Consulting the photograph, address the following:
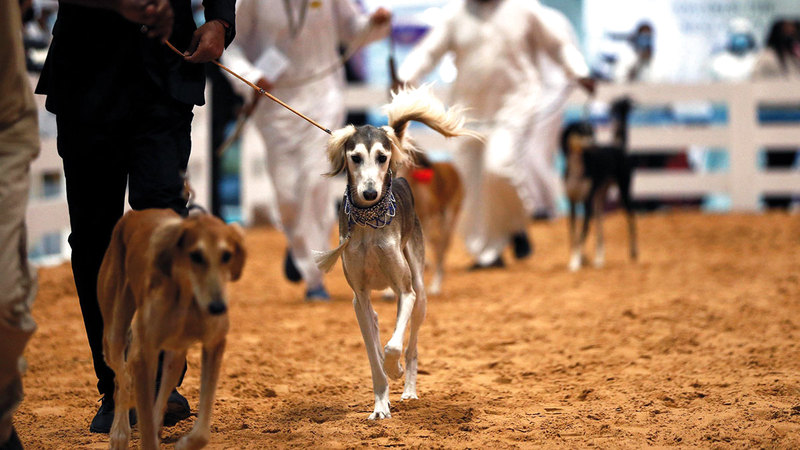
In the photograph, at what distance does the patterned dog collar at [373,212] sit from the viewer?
3.45 metres

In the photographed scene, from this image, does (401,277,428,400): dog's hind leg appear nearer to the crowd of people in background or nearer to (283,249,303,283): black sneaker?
the crowd of people in background

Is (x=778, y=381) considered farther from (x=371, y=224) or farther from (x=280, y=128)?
(x=280, y=128)

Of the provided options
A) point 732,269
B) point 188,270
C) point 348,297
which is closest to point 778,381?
point 188,270

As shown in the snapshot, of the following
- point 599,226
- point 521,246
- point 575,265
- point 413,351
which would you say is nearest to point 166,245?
point 413,351

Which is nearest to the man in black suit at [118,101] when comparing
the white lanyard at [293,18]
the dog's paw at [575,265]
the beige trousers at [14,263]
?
the beige trousers at [14,263]

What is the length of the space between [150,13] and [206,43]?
496 mm

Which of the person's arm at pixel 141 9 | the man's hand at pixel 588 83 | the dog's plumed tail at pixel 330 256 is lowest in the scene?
the dog's plumed tail at pixel 330 256

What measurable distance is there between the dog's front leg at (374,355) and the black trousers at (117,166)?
0.77 m

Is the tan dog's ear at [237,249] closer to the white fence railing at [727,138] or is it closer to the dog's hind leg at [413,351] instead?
the dog's hind leg at [413,351]

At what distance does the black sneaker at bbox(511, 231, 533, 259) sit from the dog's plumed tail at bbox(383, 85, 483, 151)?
17.8 ft

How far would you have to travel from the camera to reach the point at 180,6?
131 inches

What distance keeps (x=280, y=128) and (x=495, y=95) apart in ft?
7.12

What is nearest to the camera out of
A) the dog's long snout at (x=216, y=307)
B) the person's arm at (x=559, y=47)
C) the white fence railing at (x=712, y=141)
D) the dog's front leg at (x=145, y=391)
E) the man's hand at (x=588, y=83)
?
the dog's long snout at (x=216, y=307)

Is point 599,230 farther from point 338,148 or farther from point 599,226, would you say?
point 338,148
